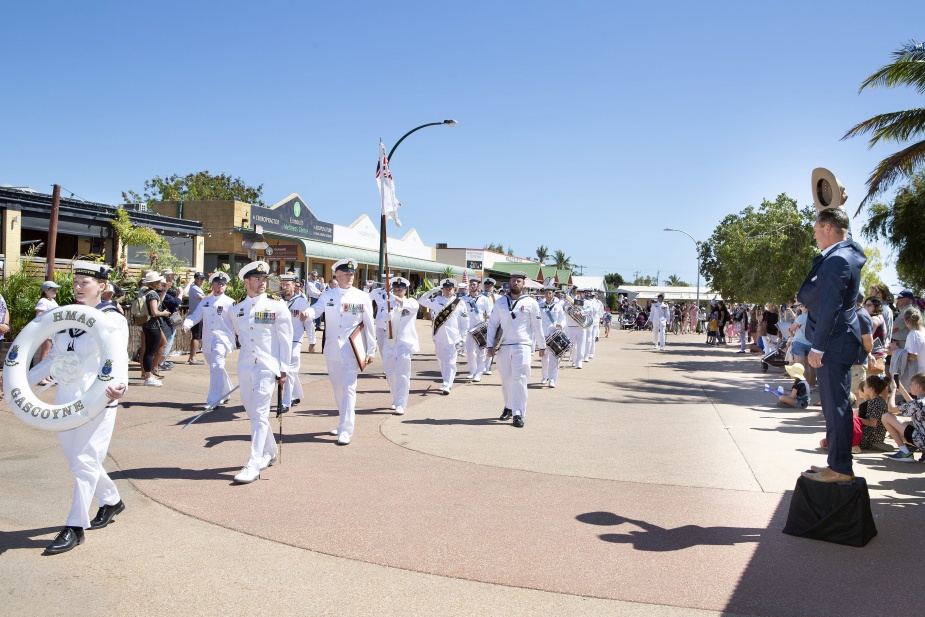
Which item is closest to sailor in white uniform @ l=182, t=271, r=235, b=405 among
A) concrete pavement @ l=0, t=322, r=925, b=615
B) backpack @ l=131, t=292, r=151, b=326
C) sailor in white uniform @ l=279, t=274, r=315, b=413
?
concrete pavement @ l=0, t=322, r=925, b=615

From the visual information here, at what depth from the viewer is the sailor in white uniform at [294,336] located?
33.1ft

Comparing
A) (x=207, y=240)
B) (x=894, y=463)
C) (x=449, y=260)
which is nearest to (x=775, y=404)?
(x=894, y=463)

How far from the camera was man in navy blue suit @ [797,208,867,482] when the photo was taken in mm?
5035

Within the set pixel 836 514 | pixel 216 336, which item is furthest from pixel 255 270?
pixel 836 514

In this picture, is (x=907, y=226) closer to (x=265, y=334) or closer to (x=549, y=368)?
(x=549, y=368)

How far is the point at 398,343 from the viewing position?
10.0 metres

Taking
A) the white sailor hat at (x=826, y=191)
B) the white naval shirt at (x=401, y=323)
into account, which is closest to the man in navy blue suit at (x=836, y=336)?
the white sailor hat at (x=826, y=191)

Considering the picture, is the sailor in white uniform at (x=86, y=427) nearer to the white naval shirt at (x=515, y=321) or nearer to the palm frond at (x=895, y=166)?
the white naval shirt at (x=515, y=321)

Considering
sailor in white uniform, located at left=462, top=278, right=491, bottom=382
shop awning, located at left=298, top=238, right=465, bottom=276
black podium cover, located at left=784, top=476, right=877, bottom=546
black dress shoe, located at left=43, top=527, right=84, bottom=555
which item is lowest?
black dress shoe, located at left=43, top=527, right=84, bottom=555

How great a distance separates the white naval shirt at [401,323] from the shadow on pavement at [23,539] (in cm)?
541

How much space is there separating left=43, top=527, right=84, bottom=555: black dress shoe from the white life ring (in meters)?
0.69

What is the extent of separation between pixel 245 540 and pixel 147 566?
26.1 inches

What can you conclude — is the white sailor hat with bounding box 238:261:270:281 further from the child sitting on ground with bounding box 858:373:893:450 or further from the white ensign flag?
the child sitting on ground with bounding box 858:373:893:450

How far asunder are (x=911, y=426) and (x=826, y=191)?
10.8 ft
